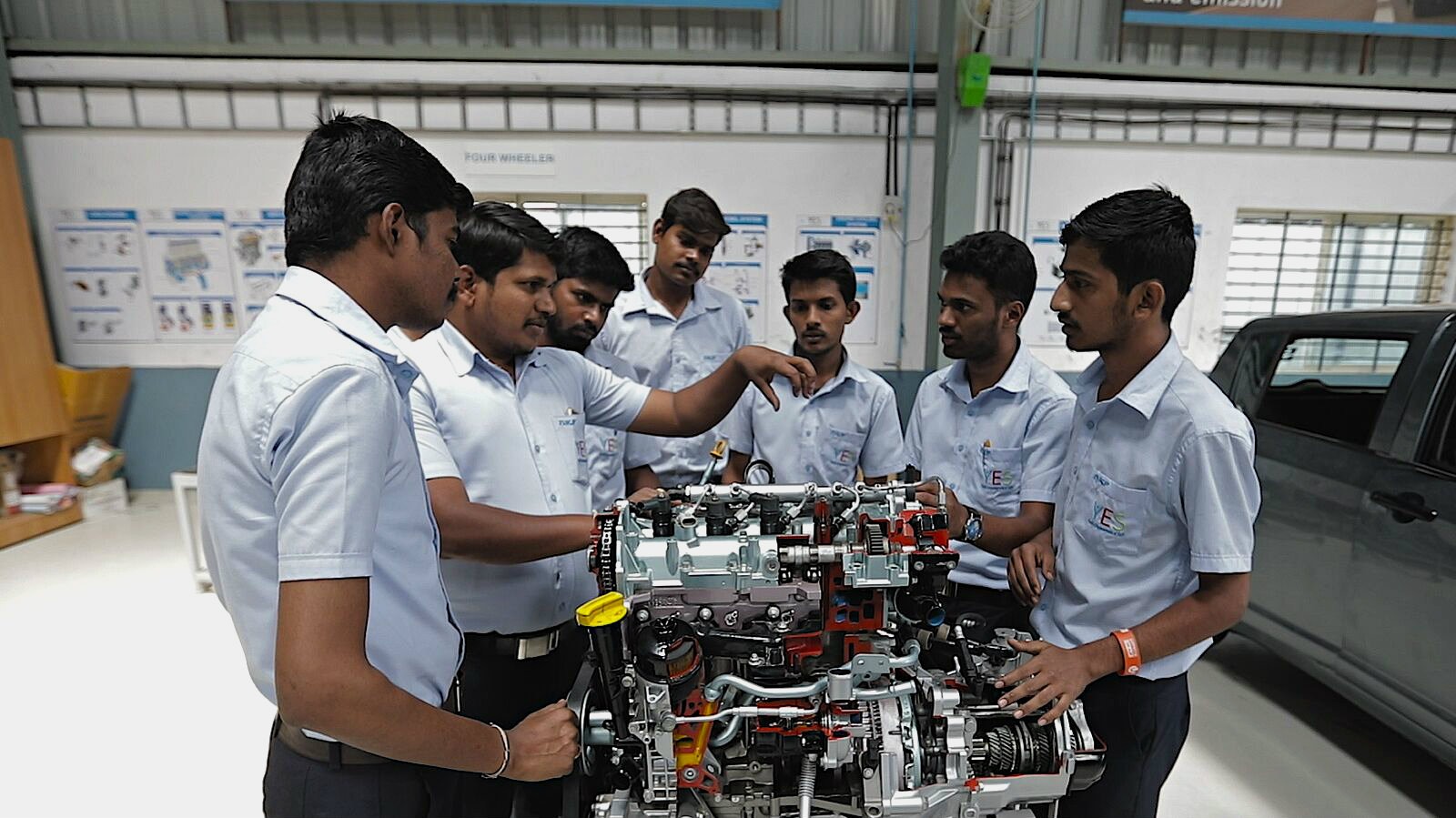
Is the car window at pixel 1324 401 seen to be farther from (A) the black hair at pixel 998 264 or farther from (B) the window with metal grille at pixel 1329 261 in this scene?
(B) the window with metal grille at pixel 1329 261

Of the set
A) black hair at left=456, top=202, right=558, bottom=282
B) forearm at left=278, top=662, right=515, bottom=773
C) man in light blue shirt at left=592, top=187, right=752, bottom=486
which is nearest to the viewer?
forearm at left=278, top=662, right=515, bottom=773

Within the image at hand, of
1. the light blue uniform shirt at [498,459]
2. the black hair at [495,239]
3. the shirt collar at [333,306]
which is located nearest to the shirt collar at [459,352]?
the light blue uniform shirt at [498,459]

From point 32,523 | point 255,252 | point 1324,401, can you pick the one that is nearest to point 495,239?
point 1324,401

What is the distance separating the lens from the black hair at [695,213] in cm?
266

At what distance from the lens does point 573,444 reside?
69.3 inches

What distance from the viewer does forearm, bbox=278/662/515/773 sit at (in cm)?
83

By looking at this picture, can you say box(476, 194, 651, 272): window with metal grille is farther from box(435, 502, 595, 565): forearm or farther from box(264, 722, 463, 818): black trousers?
box(264, 722, 463, 818): black trousers

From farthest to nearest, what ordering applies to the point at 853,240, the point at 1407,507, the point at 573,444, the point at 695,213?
the point at 853,240 → the point at 695,213 → the point at 1407,507 → the point at 573,444

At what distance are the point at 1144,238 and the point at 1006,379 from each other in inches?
26.1

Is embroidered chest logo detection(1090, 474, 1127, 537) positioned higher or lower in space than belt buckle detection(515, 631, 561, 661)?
higher

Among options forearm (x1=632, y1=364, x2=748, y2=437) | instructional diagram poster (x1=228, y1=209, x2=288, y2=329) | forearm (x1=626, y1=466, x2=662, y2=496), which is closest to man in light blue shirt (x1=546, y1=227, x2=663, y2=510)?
forearm (x1=626, y1=466, x2=662, y2=496)

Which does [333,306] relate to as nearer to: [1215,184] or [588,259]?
[588,259]

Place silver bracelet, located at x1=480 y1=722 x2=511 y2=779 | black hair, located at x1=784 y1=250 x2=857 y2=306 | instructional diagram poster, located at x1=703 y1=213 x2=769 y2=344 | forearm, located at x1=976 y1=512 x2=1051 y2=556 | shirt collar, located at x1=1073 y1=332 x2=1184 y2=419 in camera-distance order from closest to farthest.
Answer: silver bracelet, located at x1=480 y1=722 x2=511 y2=779
shirt collar, located at x1=1073 y1=332 x2=1184 y2=419
forearm, located at x1=976 y1=512 x2=1051 y2=556
black hair, located at x1=784 y1=250 x2=857 y2=306
instructional diagram poster, located at x1=703 y1=213 x2=769 y2=344

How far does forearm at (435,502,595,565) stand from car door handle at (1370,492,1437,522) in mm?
2401
